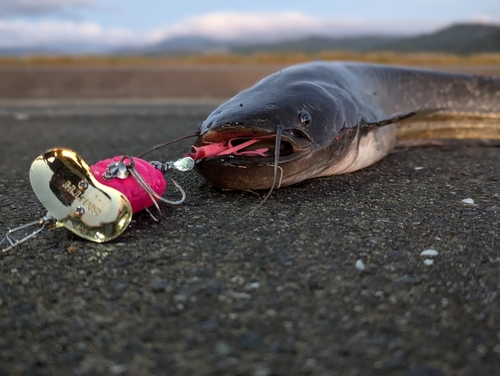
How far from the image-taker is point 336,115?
6.89 ft

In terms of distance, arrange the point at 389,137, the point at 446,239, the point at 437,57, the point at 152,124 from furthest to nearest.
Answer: the point at 437,57
the point at 152,124
the point at 389,137
the point at 446,239

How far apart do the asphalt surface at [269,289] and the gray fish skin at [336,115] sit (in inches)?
6.0

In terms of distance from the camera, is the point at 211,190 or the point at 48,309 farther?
the point at 211,190

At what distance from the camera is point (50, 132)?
13.9 ft

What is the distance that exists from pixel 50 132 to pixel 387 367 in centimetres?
398

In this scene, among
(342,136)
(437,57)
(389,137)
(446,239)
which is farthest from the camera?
(437,57)

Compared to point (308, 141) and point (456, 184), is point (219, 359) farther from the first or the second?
point (456, 184)

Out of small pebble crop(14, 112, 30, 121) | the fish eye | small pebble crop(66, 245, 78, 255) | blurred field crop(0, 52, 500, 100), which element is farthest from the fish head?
blurred field crop(0, 52, 500, 100)

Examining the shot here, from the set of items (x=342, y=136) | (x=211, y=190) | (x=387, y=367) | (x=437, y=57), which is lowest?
(x=387, y=367)

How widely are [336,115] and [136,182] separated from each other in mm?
982

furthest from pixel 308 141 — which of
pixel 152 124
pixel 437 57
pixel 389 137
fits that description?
pixel 437 57

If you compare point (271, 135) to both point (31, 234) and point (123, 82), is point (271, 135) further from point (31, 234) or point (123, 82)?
point (123, 82)

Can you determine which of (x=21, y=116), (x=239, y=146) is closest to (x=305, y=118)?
(x=239, y=146)

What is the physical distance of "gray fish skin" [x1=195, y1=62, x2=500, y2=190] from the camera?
181 cm
